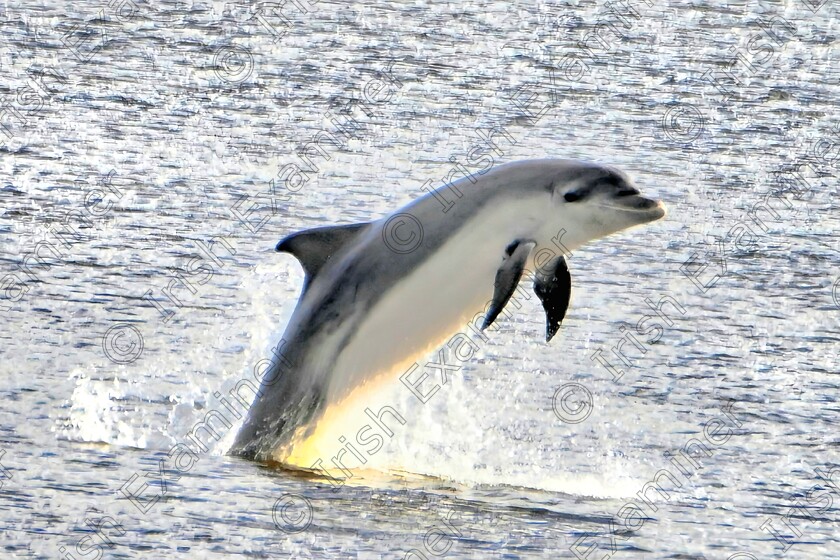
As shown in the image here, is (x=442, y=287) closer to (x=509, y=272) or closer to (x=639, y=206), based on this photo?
(x=509, y=272)

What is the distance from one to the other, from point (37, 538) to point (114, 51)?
62.1ft

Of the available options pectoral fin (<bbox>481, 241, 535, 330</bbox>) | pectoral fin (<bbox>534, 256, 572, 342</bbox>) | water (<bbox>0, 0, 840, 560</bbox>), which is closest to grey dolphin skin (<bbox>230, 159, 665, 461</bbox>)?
pectoral fin (<bbox>481, 241, 535, 330</bbox>)

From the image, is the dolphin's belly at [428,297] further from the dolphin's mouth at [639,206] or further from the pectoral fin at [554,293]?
the dolphin's mouth at [639,206]

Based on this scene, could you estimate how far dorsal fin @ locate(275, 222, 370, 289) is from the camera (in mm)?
9930

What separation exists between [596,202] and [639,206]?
0.95ft

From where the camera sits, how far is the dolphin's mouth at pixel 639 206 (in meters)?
10.1

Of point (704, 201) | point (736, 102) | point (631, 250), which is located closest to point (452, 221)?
point (631, 250)

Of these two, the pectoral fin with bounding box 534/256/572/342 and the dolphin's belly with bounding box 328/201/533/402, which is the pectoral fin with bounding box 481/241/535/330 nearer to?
the dolphin's belly with bounding box 328/201/533/402

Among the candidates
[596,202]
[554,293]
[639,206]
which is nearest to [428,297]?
[554,293]

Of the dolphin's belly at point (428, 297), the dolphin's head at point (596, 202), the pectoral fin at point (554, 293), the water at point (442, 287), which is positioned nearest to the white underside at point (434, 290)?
the dolphin's belly at point (428, 297)

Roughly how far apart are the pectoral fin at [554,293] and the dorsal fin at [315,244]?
1.33 m

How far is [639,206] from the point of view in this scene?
10.1 meters

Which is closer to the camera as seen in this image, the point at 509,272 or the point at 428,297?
the point at 509,272

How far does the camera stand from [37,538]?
25.8 feet
